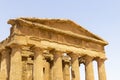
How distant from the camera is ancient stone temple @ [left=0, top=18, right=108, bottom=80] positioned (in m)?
21.1

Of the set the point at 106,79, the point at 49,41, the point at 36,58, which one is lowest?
the point at 106,79

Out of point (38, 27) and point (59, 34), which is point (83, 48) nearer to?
point (59, 34)

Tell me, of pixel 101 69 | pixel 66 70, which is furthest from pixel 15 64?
pixel 101 69

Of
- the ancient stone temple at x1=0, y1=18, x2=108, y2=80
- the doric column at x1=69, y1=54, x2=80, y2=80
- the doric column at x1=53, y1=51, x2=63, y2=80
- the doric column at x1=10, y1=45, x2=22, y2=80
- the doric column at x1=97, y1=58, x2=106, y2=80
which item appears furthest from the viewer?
the doric column at x1=97, y1=58, x2=106, y2=80

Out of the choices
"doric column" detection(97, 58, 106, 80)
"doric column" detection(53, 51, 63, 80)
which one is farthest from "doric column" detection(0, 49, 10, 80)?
"doric column" detection(97, 58, 106, 80)

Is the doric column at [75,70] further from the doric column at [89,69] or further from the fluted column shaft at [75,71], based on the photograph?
the doric column at [89,69]

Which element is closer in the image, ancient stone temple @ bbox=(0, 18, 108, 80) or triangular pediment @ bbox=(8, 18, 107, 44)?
ancient stone temple @ bbox=(0, 18, 108, 80)

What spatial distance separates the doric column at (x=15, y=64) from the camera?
20.1m

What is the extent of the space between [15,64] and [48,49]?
3.78 meters

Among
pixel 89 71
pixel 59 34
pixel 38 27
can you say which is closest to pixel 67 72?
pixel 89 71

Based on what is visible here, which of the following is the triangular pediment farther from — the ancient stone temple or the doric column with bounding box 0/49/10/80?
the doric column with bounding box 0/49/10/80

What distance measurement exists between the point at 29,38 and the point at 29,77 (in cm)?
567

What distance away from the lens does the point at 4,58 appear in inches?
883

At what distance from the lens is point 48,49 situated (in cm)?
2294
